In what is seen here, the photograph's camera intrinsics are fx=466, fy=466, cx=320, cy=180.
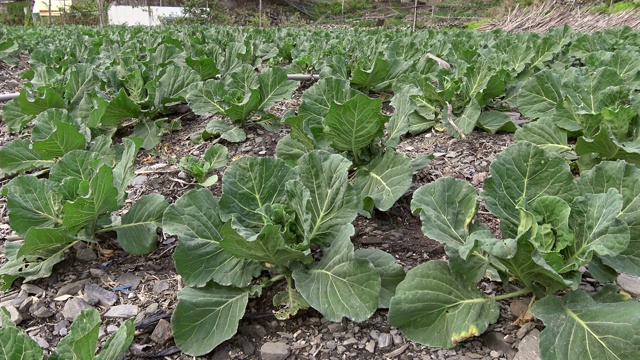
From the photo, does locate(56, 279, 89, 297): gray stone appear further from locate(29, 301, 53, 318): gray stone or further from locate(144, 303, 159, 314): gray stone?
locate(144, 303, 159, 314): gray stone

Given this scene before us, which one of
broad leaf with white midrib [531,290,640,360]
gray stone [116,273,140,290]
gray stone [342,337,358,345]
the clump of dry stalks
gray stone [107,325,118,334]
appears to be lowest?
gray stone [107,325,118,334]

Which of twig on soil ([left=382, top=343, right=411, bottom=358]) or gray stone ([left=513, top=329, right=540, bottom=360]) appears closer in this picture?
gray stone ([left=513, top=329, right=540, bottom=360])

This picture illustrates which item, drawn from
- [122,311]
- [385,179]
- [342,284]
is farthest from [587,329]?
[122,311]

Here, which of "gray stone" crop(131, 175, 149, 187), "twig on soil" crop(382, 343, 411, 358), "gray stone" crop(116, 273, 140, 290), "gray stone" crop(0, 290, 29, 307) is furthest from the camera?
"gray stone" crop(131, 175, 149, 187)

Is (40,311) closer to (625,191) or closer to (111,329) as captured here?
(111,329)

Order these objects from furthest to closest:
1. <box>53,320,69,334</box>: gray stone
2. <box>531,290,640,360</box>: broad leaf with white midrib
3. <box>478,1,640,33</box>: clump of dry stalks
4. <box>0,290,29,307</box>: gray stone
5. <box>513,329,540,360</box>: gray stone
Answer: <box>478,1,640,33</box>: clump of dry stalks < <box>0,290,29,307</box>: gray stone < <box>53,320,69,334</box>: gray stone < <box>513,329,540,360</box>: gray stone < <box>531,290,640,360</box>: broad leaf with white midrib

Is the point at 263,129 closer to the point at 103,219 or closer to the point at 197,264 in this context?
the point at 103,219

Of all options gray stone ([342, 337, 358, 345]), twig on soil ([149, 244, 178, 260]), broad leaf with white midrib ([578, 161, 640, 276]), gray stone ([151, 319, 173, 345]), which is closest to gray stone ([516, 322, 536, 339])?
broad leaf with white midrib ([578, 161, 640, 276])

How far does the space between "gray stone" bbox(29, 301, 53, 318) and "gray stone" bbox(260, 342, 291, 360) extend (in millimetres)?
1008

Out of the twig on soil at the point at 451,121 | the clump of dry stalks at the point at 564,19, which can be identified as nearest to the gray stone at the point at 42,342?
the twig on soil at the point at 451,121

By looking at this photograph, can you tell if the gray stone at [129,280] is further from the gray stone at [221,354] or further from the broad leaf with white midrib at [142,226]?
the gray stone at [221,354]

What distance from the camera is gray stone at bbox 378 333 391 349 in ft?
5.81

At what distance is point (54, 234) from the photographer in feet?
7.18

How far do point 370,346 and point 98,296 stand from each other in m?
1.27
